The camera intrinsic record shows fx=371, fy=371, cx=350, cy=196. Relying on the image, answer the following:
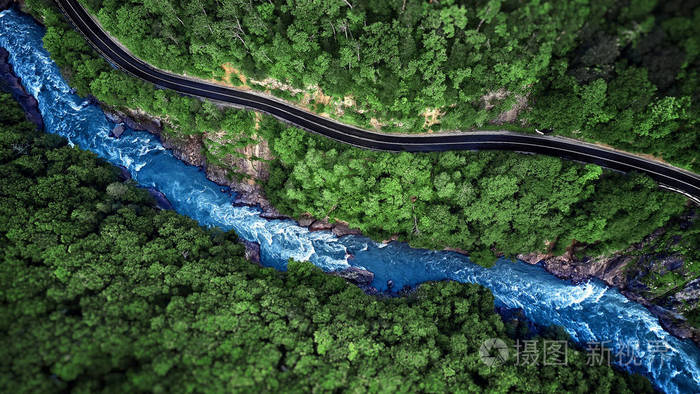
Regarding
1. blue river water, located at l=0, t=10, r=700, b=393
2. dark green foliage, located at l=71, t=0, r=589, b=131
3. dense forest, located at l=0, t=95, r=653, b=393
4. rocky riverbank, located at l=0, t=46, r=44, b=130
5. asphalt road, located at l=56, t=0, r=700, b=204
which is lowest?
dense forest, located at l=0, t=95, r=653, b=393

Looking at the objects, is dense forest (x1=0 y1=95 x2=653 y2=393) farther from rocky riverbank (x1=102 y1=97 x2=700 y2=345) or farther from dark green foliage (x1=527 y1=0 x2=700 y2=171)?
dark green foliage (x1=527 y1=0 x2=700 y2=171)

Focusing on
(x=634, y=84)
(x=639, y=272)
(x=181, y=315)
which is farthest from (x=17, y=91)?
(x=639, y=272)

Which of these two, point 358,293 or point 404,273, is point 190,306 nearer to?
point 358,293

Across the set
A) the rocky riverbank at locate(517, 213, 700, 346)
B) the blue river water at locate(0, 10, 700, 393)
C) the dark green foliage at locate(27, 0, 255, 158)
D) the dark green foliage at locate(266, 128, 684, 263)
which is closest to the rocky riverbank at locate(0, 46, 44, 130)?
the blue river water at locate(0, 10, 700, 393)

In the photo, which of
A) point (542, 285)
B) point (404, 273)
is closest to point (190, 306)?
point (404, 273)

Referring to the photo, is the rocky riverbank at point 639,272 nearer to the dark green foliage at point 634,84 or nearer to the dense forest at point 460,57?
the dark green foliage at point 634,84

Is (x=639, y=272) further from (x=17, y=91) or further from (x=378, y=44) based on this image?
(x=17, y=91)

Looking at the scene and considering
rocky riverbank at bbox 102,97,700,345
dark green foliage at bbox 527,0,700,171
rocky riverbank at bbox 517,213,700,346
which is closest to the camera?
dark green foliage at bbox 527,0,700,171
